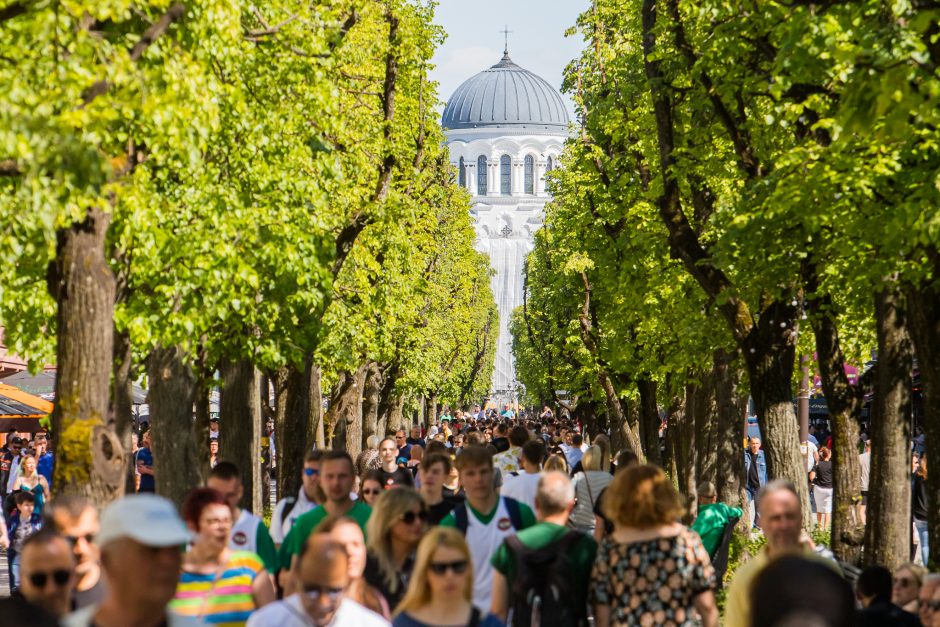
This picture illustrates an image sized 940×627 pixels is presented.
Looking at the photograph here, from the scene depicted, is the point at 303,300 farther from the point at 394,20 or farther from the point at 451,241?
the point at 451,241

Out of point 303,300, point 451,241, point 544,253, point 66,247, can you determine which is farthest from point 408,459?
point 544,253

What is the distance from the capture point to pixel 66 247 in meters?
11.2

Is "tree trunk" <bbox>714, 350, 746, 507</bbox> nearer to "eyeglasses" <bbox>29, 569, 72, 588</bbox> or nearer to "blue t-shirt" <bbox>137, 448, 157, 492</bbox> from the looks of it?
"blue t-shirt" <bbox>137, 448, 157, 492</bbox>

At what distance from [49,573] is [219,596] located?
4.14 feet

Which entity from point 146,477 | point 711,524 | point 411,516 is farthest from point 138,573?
point 146,477

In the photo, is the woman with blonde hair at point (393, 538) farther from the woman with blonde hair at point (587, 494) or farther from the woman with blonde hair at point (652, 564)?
the woman with blonde hair at point (587, 494)

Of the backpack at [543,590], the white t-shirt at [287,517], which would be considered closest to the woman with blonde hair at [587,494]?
the white t-shirt at [287,517]

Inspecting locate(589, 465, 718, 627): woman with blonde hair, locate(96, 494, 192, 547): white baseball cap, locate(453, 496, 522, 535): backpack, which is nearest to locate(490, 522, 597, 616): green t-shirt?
locate(589, 465, 718, 627): woman with blonde hair

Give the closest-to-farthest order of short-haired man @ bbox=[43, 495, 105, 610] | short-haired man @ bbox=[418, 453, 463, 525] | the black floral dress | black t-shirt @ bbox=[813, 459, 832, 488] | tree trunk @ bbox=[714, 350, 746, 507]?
short-haired man @ bbox=[43, 495, 105, 610]
the black floral dress
short-haired man @ bbox=[418, 453, 463, 525]
tree trunk @ bbox=[714, 350, 746, 507]
black t-shirt @ bbox=[813, 459, 832, 488]

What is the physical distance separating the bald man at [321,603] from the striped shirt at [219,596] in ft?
3.48

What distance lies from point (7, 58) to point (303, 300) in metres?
8.09

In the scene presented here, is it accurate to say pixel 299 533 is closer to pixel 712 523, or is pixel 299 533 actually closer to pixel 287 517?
pixel 287 517

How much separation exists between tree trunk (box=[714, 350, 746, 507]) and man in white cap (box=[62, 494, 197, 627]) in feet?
56.7

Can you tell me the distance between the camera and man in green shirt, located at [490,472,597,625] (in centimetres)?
745
